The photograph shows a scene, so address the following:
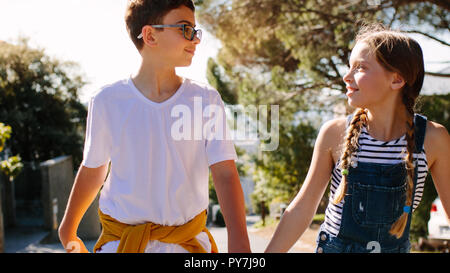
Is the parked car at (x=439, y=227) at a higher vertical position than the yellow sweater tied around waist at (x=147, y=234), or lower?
lower

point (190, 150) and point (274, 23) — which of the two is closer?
point (190, 150)

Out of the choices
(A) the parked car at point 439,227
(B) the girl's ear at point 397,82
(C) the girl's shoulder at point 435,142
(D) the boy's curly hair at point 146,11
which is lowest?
(A) the parked car at point 439,227

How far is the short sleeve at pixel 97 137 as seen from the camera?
5.59 feet

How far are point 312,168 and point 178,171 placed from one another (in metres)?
0.51

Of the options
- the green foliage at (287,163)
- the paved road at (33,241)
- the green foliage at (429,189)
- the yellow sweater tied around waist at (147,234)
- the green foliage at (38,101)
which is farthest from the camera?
the green foliage at (38,101)

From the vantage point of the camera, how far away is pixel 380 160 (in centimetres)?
172

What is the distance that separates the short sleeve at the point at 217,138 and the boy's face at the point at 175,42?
0.19 metres

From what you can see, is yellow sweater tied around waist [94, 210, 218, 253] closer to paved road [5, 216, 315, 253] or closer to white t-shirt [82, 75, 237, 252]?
white t-shirt [82, 75, 237, 252]

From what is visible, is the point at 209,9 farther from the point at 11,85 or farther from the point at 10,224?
the point at 10,224

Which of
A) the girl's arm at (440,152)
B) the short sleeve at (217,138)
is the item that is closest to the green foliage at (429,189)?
the girl's arm at (440,152)

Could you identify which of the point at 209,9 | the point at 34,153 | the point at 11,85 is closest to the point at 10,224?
the point at 34,153

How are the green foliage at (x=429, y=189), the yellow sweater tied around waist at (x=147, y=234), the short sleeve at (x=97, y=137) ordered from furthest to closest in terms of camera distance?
1. the green foliage at (x=429, y=189)
2. the short sleeve at (x=97, y=137)
3. the yellow sweater tied around waist at (x=147, y=234)

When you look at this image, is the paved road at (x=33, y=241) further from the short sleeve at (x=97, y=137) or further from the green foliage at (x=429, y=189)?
the short sleeve at (x=97, y=137)
